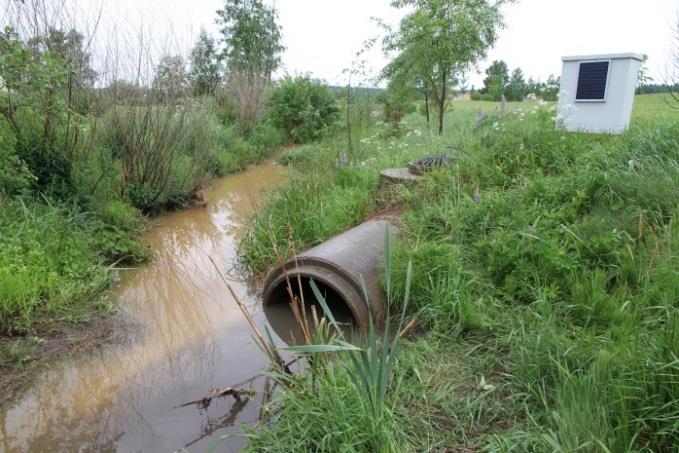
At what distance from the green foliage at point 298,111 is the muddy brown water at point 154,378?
9.66 m

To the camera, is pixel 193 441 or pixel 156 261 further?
pixel 156 261

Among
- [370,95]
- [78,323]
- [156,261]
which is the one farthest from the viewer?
[370,95]

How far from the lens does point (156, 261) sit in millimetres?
5293

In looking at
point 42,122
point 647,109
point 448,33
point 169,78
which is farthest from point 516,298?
point 647,109

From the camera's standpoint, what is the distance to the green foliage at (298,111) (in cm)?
1405

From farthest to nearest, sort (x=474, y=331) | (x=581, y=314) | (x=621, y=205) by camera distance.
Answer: (x=621, y=205)
(x=474, y=331)
(x=581, y=314)

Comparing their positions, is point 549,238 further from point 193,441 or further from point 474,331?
point 193,441

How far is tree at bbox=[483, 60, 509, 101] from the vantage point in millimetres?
10273

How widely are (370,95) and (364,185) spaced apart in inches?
376

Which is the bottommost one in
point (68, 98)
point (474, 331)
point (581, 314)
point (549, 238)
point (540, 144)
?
point (474, 331)

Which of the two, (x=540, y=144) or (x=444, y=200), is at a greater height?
(x=540, y=144)

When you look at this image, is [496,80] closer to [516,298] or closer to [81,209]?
[516,298]

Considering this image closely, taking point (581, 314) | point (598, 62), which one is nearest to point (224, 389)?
point (581, 314)

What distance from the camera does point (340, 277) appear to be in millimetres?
3264
